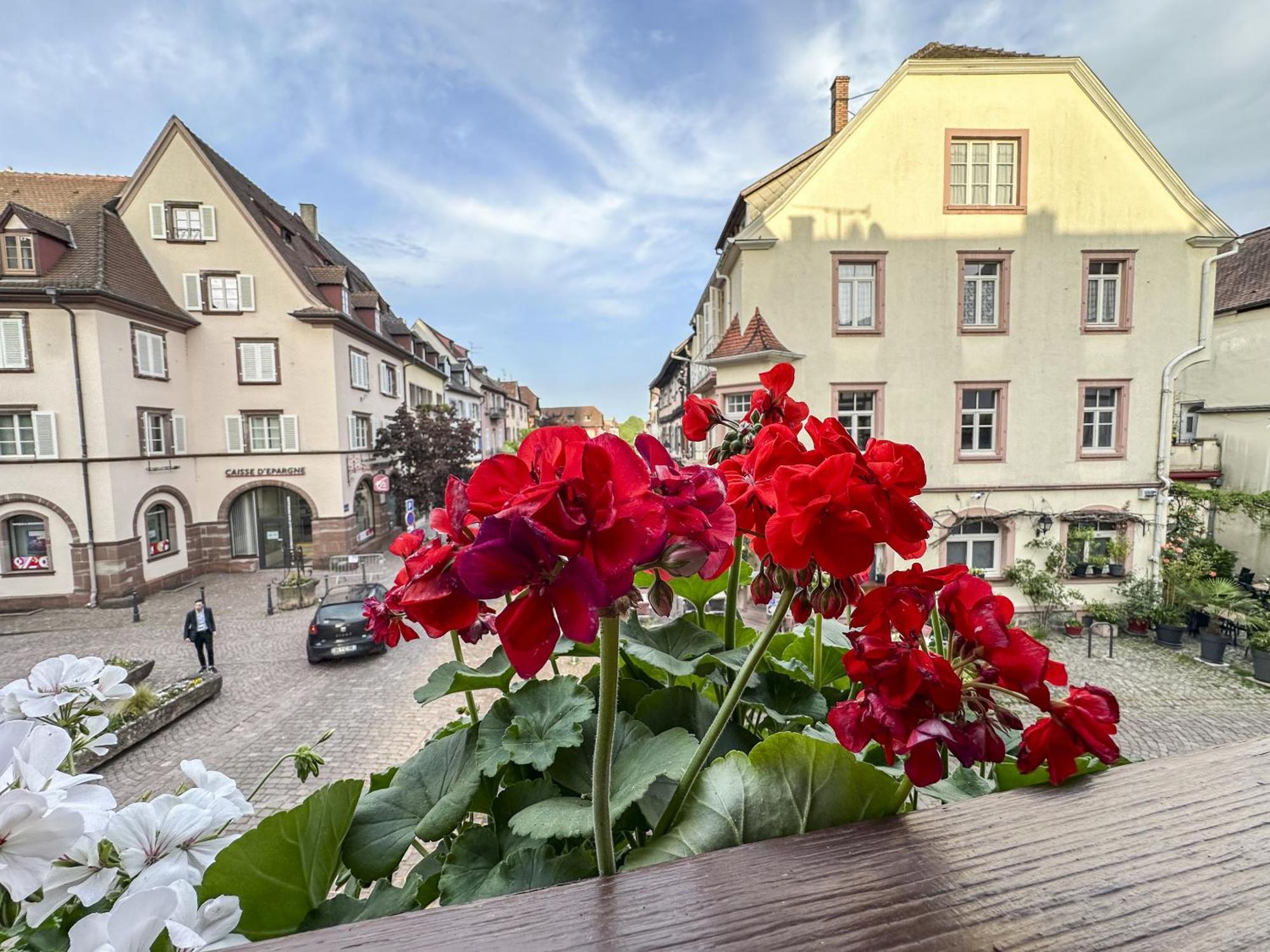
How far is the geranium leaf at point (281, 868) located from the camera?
Result: 0.65 meters

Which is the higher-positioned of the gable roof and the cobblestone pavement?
the gable roof

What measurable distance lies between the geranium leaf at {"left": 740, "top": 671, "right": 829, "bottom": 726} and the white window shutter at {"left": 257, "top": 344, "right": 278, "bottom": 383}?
66.1ft

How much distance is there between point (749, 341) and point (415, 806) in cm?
1078

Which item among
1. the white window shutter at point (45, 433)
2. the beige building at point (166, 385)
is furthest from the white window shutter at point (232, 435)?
the white window shutter at point (45, 433)

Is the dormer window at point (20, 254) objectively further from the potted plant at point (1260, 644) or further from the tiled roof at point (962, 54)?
the potted plant at point (1260, 644)

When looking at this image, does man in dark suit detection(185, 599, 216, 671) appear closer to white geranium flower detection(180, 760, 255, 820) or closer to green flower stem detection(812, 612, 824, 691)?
white geranium flower detection(180, 760, 255, 820)

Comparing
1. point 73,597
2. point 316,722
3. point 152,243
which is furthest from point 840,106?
point 73,597

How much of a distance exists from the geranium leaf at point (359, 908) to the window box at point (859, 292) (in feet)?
40.0

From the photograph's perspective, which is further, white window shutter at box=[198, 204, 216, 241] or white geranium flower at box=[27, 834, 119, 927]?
white window shutter at box=[198, 204, 216, 241]

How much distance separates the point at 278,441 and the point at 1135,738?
20089mm

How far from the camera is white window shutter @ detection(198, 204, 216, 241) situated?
17.1 meters

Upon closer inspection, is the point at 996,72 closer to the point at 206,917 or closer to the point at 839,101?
the point at 839,101

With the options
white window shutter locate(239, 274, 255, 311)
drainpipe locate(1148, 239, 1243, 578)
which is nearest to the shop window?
white window shutter locate(239, 274, 255, 311)

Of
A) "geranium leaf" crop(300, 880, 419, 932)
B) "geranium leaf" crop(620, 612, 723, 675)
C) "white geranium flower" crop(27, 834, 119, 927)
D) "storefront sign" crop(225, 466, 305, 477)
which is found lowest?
"storefront sign" crop(225, 466, 305, 477)
